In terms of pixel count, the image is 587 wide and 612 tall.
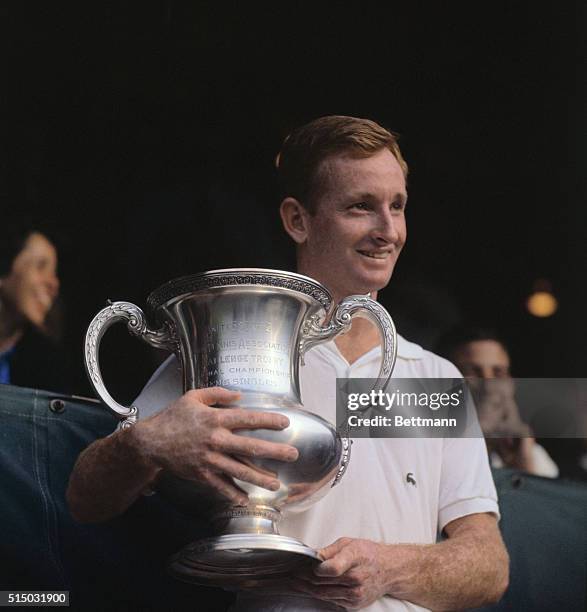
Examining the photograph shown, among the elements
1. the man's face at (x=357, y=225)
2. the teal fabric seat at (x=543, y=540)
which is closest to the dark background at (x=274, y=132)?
the man's face at (x=357, y=225)

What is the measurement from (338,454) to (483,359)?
874mm

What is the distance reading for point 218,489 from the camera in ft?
8.48

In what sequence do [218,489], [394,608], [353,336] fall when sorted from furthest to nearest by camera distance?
[353,336], [394,608], [218,489]

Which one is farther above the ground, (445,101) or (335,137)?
(445,101)

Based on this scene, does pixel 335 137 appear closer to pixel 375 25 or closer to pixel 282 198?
pixel 282 198

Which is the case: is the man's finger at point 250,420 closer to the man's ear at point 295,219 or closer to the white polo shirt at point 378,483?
the white polo shirt at point 378,483

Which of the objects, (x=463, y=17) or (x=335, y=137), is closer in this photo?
(x=335, y=137)

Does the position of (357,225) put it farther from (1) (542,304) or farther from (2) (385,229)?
(1) (542,304)

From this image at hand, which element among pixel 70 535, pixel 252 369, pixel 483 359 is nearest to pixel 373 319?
pixel 252 369

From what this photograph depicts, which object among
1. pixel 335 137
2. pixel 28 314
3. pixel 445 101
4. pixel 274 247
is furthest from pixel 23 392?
pixel 445 101

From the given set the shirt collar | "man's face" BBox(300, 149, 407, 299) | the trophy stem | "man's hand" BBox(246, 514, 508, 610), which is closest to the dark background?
the shirt collar

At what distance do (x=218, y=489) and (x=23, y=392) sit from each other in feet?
2.70

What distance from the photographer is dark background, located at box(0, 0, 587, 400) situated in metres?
3.48

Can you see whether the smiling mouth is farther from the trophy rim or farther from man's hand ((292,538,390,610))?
man's hand ((292,538,390,610))
